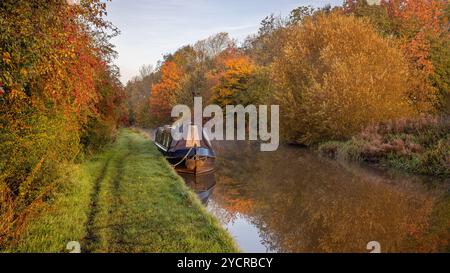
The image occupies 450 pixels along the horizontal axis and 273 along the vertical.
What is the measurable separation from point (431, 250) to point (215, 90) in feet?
113

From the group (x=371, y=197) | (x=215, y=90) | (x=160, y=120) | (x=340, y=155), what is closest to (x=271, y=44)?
(x=215, y=90)

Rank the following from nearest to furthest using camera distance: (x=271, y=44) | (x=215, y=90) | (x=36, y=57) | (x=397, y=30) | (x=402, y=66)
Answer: (x=36, y=57), (x=402, y=66), (x=397, y=30), (x=215, y=90), (x=271, y=44)

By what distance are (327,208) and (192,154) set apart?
7.11 metres

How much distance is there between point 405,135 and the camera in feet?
58.1

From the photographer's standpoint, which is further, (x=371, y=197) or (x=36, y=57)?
(x=371, y=197)

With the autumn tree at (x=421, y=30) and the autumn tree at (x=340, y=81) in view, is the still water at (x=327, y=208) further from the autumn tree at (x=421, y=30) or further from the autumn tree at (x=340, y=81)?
the autumn tree at (x=421, y=30)

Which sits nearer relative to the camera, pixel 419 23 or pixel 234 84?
pixel 419 23

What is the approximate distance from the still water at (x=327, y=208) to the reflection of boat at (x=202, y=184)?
3cm

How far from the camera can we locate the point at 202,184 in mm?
14562

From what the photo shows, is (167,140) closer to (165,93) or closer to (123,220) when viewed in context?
(123,220)

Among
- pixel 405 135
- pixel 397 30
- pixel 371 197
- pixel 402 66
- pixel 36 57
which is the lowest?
pixel 371 197

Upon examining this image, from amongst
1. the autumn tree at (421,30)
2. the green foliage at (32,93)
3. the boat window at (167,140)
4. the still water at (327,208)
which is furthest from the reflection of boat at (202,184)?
the autumn tree at (421,30)

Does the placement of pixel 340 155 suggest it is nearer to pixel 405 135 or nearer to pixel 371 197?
pixel 405 135

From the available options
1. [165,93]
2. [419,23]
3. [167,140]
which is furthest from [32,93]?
[165,93]
